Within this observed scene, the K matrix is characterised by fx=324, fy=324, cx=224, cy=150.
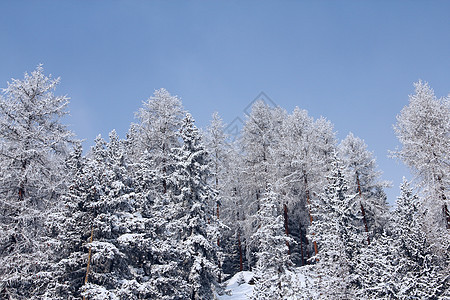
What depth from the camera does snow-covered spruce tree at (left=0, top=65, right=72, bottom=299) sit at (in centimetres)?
1364

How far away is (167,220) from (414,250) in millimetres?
13466

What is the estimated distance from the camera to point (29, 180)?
1508cm

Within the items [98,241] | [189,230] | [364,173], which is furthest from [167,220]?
[364,173]

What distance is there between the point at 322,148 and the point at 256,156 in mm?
6360

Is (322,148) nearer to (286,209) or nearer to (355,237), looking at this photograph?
(286,209)

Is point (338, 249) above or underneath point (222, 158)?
underneath

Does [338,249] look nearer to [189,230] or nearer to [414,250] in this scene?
[414,250]

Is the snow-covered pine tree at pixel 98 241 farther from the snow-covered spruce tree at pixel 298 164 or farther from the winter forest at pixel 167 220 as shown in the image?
the snow-covered spruce tree at pixel 298 164

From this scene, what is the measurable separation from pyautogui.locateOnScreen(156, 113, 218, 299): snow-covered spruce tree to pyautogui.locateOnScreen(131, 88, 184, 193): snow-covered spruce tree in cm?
384

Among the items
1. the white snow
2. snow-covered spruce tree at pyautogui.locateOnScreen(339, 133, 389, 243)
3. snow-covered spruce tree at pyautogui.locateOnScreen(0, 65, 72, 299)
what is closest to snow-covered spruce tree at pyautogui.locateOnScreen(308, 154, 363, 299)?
the white snow

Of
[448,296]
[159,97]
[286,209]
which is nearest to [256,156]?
[286,209]

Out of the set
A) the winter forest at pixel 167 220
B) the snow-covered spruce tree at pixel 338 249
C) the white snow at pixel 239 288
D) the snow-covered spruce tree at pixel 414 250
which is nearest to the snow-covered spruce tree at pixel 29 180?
the winter forest at pixel 167 220

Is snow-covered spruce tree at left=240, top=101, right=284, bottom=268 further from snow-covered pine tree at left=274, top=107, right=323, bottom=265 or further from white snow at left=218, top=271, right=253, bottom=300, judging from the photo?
white snow at left=218, top=271, right=253, bottom=300

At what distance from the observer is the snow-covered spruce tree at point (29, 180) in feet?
44.8
